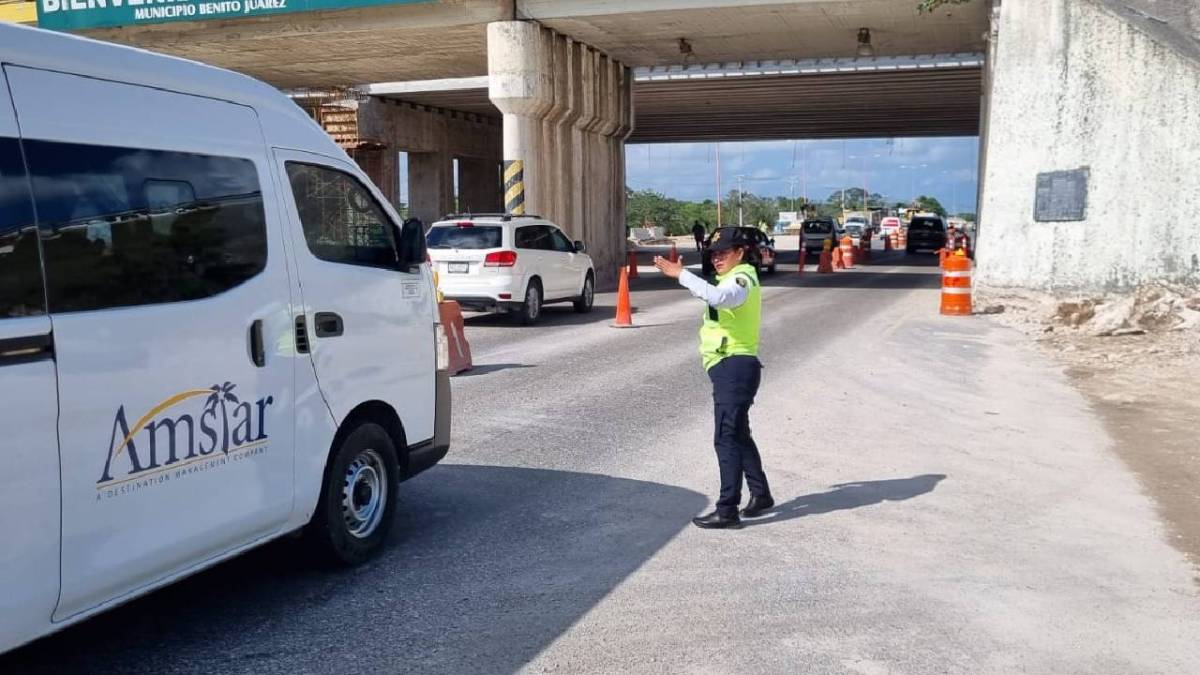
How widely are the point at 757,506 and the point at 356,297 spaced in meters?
2.78

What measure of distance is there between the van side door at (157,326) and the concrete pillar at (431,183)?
3461cm

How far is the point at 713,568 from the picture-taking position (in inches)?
217

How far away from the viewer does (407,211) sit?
139ft

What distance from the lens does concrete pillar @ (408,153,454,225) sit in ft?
127

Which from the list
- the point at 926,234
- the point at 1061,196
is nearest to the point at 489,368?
the point at 1061,196

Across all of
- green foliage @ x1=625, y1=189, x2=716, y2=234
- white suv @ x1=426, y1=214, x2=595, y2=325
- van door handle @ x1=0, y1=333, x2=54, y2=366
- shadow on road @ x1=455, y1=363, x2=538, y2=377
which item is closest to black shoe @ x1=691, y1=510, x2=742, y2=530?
van door handle @ x1=0, y1=333, x2=54, y2=366

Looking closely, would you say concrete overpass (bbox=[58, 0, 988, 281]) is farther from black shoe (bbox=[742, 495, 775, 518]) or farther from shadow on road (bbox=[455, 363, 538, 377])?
black shoe (bbox=[742, 495, 775, 518])

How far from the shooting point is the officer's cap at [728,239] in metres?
6.14

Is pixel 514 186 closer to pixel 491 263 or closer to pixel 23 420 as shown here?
pixel 491 263

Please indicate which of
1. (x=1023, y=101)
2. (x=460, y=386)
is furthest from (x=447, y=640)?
(x=1023, y=101)

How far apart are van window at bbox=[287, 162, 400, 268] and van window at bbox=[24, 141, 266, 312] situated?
35 cm

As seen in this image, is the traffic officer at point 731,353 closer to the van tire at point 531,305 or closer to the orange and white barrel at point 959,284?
the van tire at point 531,305

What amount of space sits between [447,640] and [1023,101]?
1558cm

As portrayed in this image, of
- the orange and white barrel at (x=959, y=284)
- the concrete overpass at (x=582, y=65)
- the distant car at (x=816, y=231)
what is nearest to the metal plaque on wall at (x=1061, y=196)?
the orange and white barrel at (x=959, y=284)
